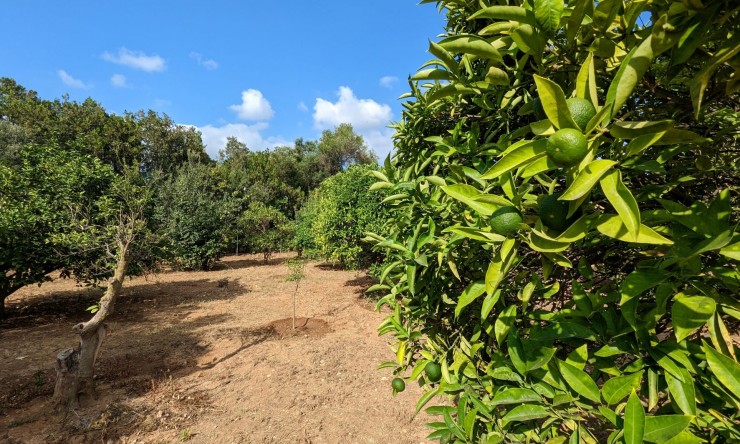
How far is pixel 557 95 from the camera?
0.63m

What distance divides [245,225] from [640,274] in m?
18.4

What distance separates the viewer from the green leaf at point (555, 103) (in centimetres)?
63

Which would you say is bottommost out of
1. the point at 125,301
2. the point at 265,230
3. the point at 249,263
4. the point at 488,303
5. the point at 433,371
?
the point at 249,263

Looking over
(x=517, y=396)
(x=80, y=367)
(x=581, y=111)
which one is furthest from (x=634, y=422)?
(x=80, y=367)

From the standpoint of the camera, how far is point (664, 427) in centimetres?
70

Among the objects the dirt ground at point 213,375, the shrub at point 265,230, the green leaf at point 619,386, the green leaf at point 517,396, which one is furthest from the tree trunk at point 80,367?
the shrub at point 265,230

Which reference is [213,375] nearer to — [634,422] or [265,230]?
[634,422]

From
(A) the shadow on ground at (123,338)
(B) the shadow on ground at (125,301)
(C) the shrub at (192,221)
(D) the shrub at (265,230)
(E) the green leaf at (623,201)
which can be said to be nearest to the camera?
(E) the green leaf at (623,201)

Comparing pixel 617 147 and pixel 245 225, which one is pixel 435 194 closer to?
pixel 617 147

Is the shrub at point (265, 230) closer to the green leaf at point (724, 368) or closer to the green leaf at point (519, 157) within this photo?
the green leaf at point (519, 157)

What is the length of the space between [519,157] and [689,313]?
447 mm

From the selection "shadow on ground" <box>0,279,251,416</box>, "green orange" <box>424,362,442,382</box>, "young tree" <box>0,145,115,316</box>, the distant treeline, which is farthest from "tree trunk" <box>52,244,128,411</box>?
"green orange" <box>424,362,442,382</box>

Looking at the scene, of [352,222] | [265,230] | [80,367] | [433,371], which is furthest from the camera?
[265,230]

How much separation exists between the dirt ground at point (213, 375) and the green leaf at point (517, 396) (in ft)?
9.41
